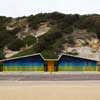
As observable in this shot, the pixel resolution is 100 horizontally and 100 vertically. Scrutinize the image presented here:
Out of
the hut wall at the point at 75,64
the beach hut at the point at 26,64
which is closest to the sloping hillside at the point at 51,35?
the beach hut at the point at 26,64

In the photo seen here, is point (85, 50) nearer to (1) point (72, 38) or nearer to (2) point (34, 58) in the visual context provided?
(1) point (72, 38)

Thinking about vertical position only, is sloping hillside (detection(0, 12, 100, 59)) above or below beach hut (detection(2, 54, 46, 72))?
above

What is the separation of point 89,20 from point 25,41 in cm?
2125

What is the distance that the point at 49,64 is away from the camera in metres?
41.0

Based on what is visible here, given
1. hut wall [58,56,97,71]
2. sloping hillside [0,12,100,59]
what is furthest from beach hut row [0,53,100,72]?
sloping hillside [0,12,100,59]

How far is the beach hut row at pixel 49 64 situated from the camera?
40875mm

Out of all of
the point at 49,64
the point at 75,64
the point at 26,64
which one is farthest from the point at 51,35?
the point at 26,64

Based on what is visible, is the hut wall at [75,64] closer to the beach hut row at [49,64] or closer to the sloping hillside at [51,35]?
the beach hut row at [49,64]

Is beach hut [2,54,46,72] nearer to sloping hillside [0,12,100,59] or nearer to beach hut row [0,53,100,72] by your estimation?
beach hut row [0,53,100,72]

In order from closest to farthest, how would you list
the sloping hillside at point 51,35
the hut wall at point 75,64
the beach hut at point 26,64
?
1. the beach hut at point 26,64
2. the hut wall at point 75,64
3. the sloping hillside at point 51,35

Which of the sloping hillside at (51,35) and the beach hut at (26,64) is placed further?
the sloping hillside at (51,35)

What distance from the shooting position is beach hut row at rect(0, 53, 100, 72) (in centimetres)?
4088

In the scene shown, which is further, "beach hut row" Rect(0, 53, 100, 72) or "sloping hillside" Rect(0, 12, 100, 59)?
"sloping hillside" Rect(0, 12, 100, 59)
